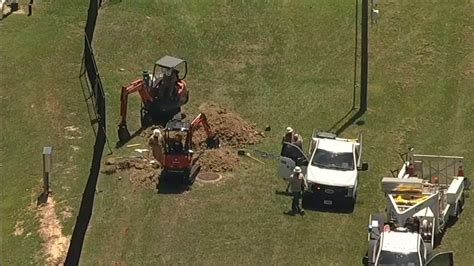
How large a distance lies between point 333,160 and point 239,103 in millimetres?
8702

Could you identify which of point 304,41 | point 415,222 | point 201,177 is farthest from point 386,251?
point 304,41

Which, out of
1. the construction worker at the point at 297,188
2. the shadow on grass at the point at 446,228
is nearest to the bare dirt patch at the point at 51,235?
the construction worker at the point at 297,188

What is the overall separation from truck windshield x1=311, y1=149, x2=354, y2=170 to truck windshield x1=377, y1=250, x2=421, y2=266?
22.0ft

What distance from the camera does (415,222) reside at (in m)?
32.7

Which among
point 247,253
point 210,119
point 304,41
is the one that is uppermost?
point 304,41

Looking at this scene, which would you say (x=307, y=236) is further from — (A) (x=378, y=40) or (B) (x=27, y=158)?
(A) (x=378, y=40)

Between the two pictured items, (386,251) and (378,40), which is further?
(378,40)

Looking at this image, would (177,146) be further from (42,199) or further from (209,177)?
(42,199)

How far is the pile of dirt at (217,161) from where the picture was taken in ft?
128

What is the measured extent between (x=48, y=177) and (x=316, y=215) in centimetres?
1075

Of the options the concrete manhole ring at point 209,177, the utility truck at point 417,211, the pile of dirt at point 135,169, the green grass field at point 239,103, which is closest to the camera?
the utility truck at point 417,211

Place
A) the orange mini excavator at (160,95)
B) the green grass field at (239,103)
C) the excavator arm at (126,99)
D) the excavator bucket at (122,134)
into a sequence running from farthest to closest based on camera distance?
the orange mini excavator at (160,95)
the excavator bucket at (122,134)
the excavator arm at (126,99)
the green grass field at (239,103)

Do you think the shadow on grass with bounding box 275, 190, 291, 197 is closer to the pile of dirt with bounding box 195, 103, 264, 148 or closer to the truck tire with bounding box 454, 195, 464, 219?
the pile of dirt with bounding box 195, 103, 264, 148

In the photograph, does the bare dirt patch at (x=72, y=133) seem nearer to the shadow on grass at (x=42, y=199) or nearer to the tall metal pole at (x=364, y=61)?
the shadow on grass at (x=42, y=199)
